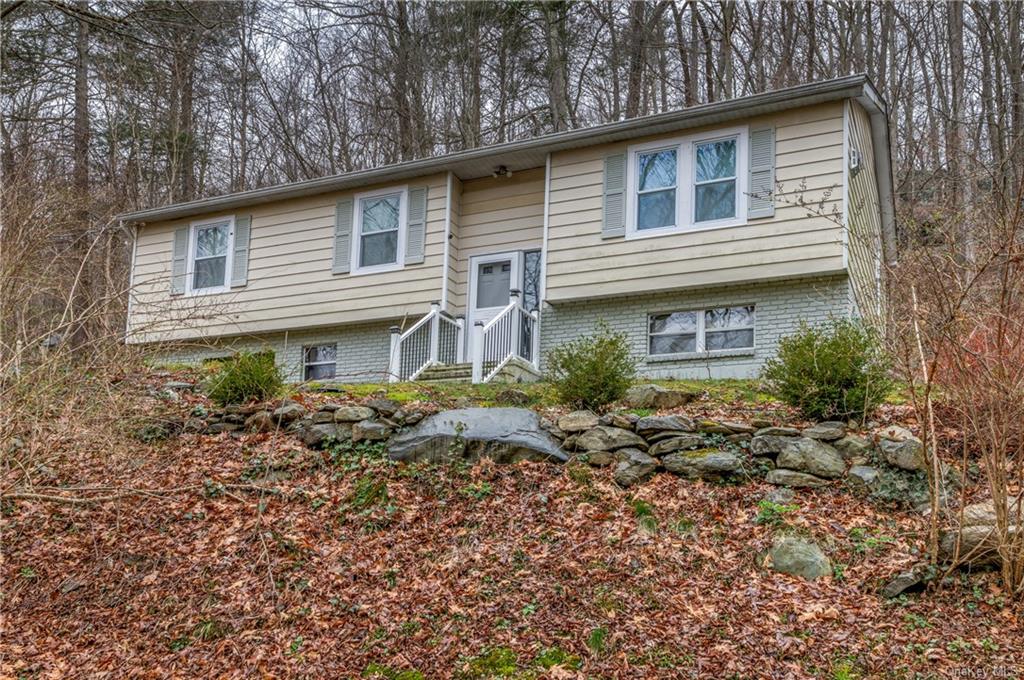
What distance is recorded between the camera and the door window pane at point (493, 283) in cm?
1441

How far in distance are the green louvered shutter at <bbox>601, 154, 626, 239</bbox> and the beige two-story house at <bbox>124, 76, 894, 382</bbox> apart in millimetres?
21

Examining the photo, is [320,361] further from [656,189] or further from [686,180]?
[686,180]

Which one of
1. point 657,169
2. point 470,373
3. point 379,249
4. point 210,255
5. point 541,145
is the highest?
point 541,145

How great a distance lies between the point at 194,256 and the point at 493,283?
19.6 feet

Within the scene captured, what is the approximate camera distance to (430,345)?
13.5 m

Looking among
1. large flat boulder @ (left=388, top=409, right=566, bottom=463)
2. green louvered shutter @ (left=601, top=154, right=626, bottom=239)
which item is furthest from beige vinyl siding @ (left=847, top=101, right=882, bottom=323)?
large flat boulder @ (left=388, top=409, right=566, bottom=463)

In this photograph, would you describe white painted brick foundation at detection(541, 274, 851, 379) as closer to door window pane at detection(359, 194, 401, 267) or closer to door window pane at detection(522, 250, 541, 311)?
door window pane at detection(522, 250, 541, 311)

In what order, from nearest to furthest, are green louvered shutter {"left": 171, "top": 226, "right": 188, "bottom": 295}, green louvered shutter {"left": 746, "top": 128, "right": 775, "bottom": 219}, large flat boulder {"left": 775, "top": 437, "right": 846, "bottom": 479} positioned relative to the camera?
large flat boulder {"left": 775, "top": 437, "right": 846, "bottom": 479} → green louvered shutter {"left": 746, "top": 128, "right": 775, "bottom": 219} → green louvered shutter {"left": 171, "top": 226, "right": 188, "bottom": 295}

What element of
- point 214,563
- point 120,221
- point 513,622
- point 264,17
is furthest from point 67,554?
point 264,17

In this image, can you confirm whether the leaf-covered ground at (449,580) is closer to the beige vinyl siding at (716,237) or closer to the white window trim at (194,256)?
the beige vinyl siding at (716,237)

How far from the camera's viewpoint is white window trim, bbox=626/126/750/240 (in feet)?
39.8

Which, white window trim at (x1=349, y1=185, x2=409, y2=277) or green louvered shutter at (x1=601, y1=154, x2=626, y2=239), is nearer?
green louvered shutter at (x1=601, y1=154, x2=626, y2=239)

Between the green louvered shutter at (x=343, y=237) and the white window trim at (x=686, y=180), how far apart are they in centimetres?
495

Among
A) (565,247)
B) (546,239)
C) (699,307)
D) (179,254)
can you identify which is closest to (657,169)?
(565,247)
